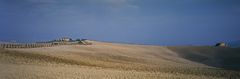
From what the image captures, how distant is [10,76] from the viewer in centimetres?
2752

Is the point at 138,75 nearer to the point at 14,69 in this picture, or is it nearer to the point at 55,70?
the point at 55,70

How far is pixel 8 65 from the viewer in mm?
33406

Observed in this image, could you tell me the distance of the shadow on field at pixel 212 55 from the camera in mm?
62181

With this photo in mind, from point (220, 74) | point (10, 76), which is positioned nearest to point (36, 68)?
point (10, 76)

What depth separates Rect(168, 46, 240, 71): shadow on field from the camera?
62.2 m

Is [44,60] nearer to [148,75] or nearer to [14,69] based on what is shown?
[14,69]

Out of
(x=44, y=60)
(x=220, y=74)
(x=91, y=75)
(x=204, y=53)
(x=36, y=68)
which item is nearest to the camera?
(x=91, y=75)

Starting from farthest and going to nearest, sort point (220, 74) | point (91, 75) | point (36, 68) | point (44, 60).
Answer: point (44, 60)
point (220, 74)
point (36, 68)
point (91, 75)

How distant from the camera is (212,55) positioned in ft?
232

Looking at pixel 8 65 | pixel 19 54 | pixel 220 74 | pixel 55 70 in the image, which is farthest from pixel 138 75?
pixel 19 54

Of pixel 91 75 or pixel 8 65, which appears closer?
pixel 91 75

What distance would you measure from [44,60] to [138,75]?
12184mm

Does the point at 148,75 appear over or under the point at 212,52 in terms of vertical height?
under

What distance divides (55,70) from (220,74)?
49.1ft
